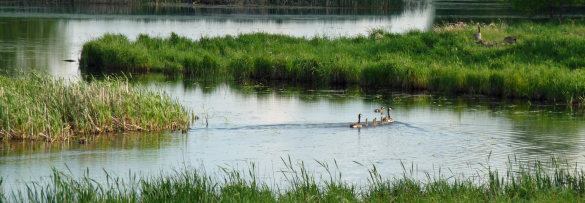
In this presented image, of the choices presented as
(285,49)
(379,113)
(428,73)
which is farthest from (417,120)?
(285,49)

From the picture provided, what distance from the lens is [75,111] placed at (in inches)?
593

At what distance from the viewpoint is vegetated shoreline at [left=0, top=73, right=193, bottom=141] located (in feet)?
46.6

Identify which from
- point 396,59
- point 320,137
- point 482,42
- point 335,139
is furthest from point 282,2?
point 335,139

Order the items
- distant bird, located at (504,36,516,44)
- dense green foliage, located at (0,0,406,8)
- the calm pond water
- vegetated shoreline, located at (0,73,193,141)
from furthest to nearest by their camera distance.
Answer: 1. dense green foliage, located at (0,0,406,8)
2. distant bird, located at (504,36,516,44)
3. vegetated shoreline, located at (0,73,193,141)
4. the calm pond water

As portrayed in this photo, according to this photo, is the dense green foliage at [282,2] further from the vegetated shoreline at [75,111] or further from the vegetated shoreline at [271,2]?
the vegetated shoreline at [75,111]

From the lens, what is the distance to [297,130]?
53.0 ft

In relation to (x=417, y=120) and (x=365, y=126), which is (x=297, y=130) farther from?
(x=417, y=120)

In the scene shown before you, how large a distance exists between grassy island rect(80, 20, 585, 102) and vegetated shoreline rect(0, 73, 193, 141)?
10.4 meters

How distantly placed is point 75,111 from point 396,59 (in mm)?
13624

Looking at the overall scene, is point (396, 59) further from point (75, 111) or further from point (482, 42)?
point (75, 111)

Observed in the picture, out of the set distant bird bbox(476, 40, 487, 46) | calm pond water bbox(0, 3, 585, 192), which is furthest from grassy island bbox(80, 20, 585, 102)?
calm pond water bbox(0, 3, 585, 192)

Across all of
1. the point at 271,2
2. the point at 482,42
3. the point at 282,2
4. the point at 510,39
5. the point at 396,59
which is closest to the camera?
the point at 396,59

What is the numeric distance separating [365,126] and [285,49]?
13445 mm

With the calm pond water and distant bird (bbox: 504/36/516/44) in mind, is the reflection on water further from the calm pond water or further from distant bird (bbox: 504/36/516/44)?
distant bird (bbox: 504/36/516/44)
